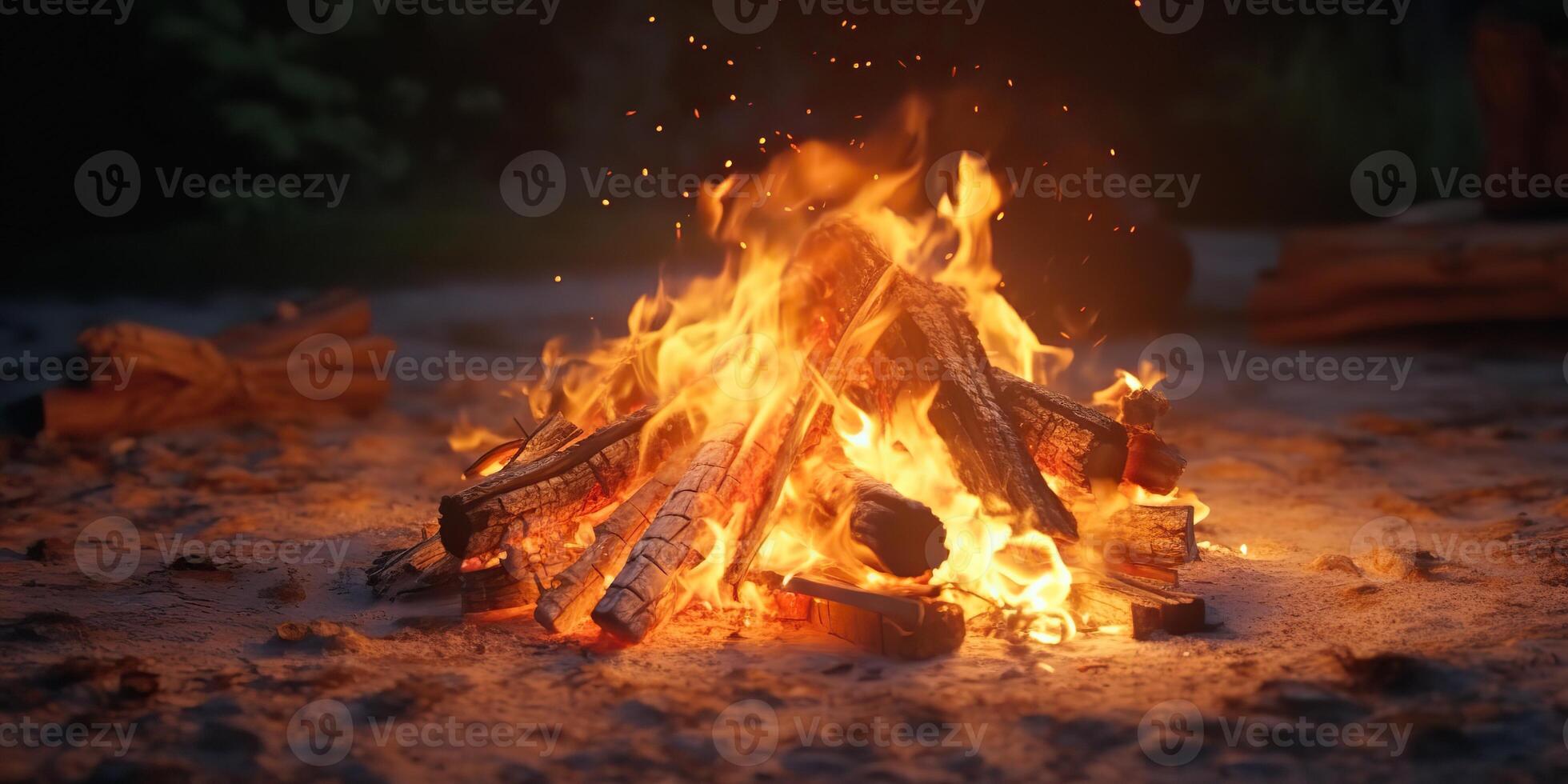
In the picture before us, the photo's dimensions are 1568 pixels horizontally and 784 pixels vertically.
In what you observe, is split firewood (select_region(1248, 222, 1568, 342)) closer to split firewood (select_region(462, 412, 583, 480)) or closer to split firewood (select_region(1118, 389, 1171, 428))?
split firewood (select_region(1118, 389, 1171, 428))

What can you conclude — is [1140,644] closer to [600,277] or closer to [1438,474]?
[1438,474]

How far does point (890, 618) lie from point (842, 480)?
56 centimetres

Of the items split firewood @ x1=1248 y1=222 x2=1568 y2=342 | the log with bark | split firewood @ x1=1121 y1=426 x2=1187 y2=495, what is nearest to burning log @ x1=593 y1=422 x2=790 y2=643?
Answer: the log with bark

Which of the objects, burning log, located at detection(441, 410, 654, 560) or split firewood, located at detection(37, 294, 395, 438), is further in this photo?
split firewood, located at detection(37, 294, 395, 438)

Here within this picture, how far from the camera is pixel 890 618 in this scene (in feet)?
10.6

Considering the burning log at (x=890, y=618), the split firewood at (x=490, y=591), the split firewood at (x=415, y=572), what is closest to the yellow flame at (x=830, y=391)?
the burning log at (x=890, y=618)

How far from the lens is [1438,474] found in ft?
17.6

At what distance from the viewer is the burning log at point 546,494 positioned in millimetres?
3611

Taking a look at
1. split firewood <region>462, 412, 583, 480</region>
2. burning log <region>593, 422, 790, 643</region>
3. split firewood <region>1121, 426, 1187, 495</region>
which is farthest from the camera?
split firewood <region>462, 412, 583, 480</region>

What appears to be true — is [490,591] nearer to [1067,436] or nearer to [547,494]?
[547,494]

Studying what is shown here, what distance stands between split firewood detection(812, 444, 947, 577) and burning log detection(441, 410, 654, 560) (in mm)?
842

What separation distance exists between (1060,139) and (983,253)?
5944 mm

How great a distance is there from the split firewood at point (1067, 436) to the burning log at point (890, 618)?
26.7 inches

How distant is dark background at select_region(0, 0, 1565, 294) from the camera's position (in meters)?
11.6
